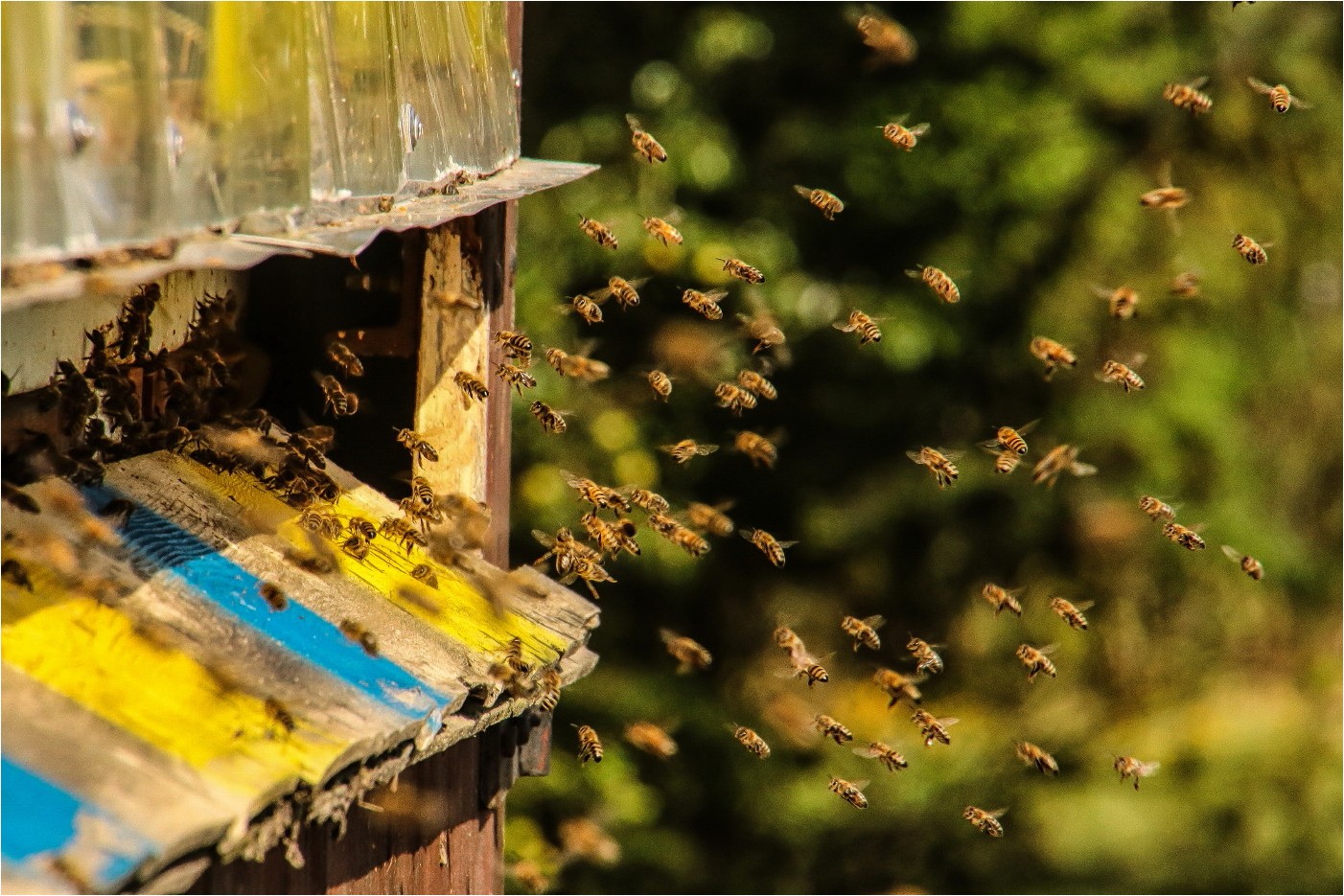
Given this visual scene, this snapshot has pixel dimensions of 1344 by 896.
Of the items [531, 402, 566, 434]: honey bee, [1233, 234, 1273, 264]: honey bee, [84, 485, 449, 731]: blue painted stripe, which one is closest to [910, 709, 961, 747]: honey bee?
[531, 402, 566, 434]: honey bee

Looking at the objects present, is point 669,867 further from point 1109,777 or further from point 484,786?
point 484,786

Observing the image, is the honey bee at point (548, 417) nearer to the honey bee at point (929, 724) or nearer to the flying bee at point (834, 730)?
the flying bee at point (834, 730)

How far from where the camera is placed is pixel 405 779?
16.5 feet

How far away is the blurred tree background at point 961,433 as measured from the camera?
10375mm

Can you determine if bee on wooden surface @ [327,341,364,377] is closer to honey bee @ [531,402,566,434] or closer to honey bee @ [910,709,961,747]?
honey bee @ [531,402,566,434]

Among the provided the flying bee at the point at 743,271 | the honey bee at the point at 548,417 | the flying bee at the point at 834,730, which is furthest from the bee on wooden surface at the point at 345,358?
the flying bee at the point at 834,730

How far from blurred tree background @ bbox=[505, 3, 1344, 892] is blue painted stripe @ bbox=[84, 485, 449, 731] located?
5.96m

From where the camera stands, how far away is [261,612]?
3998mm

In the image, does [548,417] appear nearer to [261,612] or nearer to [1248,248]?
[261,612]

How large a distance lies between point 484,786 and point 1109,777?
6.72m

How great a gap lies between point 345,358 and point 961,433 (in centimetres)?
632

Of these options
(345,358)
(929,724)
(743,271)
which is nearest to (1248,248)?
(743,271)

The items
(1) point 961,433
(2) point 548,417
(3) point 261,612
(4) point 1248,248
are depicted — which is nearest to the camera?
(3) point 261,612

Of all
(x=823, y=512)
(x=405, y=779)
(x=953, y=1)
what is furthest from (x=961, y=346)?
(x=405, y=779)
